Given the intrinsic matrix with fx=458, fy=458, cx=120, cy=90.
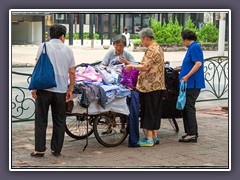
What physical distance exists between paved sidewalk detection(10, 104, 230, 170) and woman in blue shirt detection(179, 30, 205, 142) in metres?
0.26

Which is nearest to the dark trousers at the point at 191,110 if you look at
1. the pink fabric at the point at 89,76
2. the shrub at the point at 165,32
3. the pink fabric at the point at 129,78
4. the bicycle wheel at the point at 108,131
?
the pink fabric at the point at 129,78

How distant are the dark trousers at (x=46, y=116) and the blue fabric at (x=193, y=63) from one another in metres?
2.07

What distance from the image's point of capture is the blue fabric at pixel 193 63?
708cm

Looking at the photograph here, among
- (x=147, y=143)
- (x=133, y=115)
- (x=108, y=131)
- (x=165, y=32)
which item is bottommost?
(x=147, y=143)

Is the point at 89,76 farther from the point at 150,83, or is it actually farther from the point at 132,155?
the point at 132,155

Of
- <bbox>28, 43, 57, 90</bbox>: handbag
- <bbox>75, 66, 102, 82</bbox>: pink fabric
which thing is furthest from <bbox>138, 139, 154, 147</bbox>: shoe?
<bbox>28, 43, 57, 90</bbox>: handbag

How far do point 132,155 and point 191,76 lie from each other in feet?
5.32

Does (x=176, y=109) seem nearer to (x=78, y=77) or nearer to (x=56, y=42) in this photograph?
(x=78, y=77)

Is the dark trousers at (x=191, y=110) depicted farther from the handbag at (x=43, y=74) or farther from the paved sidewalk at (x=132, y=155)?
the handbag at (x=43, y=74)

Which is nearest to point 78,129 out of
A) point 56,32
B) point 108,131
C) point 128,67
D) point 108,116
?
point 108,131

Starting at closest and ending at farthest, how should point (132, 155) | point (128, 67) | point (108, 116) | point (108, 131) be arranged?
point (132, 155) < point (128, 67) < point (108, 116) < point (108, 131)

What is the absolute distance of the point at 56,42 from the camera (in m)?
6.20

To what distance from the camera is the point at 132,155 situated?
654cm

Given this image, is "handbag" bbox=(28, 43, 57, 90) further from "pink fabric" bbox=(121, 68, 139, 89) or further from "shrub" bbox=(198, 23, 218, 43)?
"shrub" bbox=(198, 23, 218, 43)
